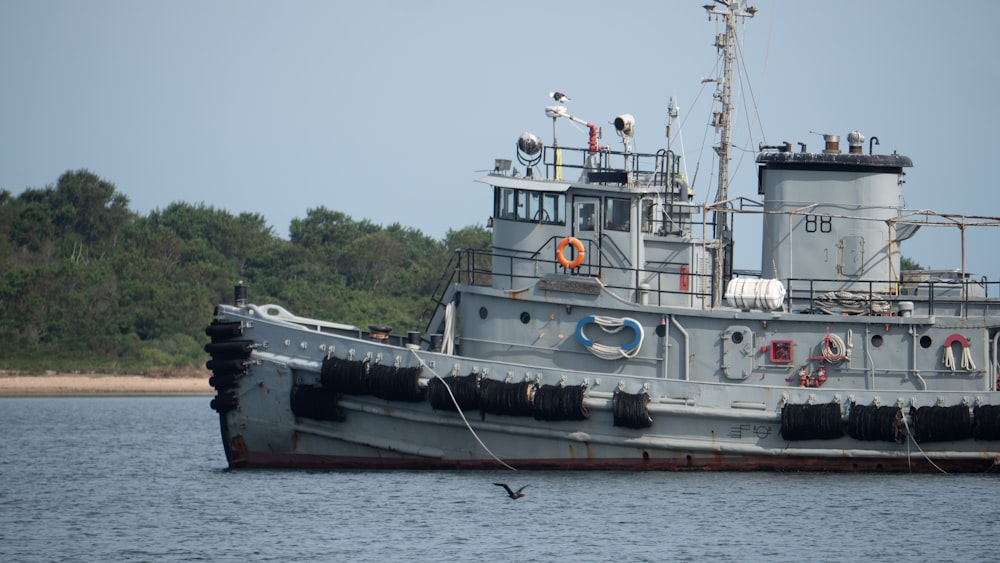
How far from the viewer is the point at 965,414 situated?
78.1 ft

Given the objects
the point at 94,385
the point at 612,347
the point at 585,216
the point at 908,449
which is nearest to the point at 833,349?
the point at 908,449

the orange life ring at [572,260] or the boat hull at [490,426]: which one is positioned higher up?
the orange life ring at [572,260]

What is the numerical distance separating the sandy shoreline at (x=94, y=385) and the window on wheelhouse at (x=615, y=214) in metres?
27.4

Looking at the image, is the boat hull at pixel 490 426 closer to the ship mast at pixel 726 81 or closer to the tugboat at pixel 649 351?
the tugboat at pixel 649 351

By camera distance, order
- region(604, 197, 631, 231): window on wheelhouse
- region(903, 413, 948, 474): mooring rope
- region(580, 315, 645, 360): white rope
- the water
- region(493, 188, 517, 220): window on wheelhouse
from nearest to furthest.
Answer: the water → region(903, 413, 948, 474): mooring rope → region(580, 315, 645, 360): white rope → region(604, 197, 631, 231): window on wheelhouse → region(493, 188, 517, 220): window on wheelhouse

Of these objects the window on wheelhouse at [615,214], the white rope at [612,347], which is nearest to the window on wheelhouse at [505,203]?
the window on wheelhouse at [615,214]

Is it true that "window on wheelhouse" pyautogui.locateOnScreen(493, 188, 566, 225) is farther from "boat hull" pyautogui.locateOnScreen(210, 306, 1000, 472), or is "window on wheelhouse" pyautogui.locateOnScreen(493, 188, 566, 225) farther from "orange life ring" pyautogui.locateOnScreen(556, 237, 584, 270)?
"boat hull" pyautogui.locateOnScreen(210, 306, 1000, 472)

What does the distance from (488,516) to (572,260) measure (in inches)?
194

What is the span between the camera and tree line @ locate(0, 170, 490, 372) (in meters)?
51.9

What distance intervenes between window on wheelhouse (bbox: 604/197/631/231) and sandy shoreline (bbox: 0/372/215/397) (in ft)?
90.0

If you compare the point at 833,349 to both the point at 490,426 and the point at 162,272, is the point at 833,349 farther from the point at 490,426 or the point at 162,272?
the point at 162,272

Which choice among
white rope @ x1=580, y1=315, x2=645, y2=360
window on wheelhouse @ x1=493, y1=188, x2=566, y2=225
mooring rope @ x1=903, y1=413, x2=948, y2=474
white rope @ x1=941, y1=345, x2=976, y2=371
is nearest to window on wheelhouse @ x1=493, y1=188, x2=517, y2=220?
window on wheelhouse @ x1=493, y1=188, x2=566, y2=225

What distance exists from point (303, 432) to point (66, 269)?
3138 centimetres

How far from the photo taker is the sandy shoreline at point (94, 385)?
48594 mm
